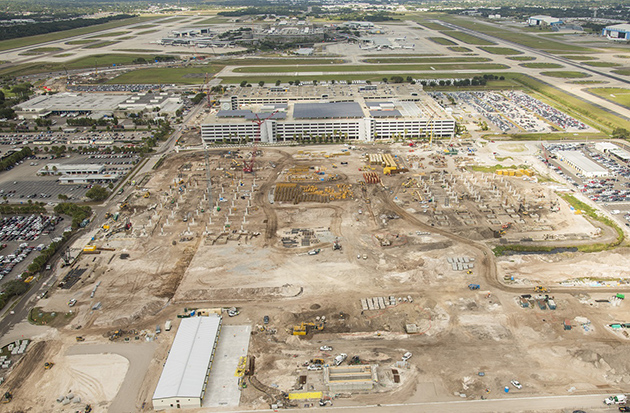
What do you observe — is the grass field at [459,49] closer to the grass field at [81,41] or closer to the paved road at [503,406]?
the grass field at [81,41]

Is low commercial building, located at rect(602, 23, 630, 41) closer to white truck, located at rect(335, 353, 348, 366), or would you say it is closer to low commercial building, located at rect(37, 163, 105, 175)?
low commercial building, located at rect(37, 163, 105, 175)

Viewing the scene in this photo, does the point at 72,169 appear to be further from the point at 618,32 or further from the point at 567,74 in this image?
the point at 618,32

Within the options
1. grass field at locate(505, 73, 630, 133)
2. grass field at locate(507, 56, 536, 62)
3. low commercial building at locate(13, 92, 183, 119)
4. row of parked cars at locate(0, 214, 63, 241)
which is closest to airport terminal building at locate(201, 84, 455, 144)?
low commercial building at locate(13, 92, 183, 119)

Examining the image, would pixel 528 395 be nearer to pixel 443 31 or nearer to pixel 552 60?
pixel 552 60

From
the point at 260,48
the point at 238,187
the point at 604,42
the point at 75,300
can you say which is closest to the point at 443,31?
the point at 604,42

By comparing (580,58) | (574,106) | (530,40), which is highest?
(530,40)

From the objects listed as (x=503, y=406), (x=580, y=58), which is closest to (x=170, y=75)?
(x=503, y=406)

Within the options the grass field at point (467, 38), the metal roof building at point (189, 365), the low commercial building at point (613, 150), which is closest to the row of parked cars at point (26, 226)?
the metal roof building at point (189, 365)
